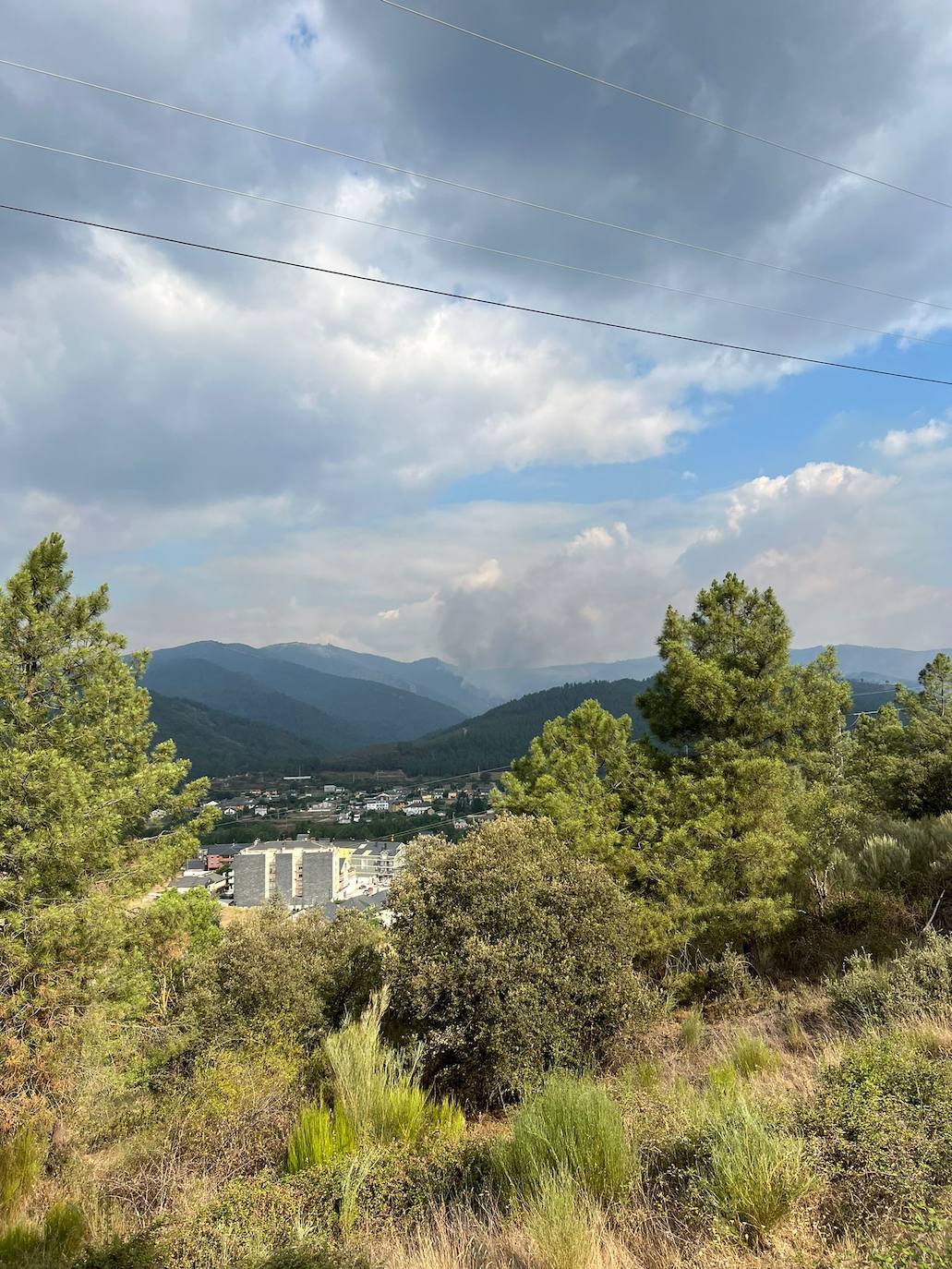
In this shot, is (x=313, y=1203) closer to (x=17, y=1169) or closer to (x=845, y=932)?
(x=17, y=1169)

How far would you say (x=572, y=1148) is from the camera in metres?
3.69

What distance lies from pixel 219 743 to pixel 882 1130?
179165mm

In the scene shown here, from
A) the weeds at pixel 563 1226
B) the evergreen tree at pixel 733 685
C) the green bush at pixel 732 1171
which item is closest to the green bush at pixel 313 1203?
the weeds at pixel 563 1226

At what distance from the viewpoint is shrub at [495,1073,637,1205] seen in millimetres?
3525

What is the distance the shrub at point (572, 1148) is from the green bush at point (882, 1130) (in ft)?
3.52

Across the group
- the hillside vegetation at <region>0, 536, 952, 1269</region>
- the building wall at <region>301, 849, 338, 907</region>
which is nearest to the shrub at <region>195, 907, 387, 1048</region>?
the hillside vegetation at <region>0, 536, 952, 1269</region>

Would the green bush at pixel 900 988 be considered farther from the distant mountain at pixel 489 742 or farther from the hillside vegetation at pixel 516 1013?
the distant mountain at pixel 489 742

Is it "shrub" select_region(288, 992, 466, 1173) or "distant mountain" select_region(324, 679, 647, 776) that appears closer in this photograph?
"shrub" select_region(288, 992, 466, 1173)

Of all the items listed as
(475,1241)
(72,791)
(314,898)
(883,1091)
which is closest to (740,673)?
(883,1091)

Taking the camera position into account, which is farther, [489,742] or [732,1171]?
[489,742]

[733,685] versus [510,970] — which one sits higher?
[733,685]

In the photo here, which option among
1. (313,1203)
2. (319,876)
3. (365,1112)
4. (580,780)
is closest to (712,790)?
(580,780)

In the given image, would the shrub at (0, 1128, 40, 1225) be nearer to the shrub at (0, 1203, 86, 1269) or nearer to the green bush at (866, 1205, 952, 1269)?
the shrub at (0, 1203, 86, 1269)

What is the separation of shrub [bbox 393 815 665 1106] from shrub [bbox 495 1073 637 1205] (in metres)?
2.71
